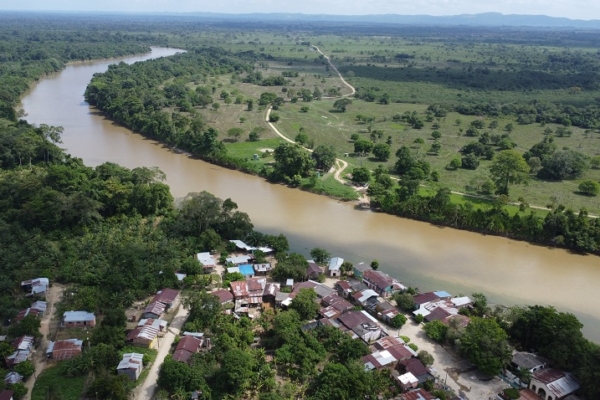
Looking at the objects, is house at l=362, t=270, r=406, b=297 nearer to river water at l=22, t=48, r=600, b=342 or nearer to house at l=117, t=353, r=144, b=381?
river water at l=22, t=48, r=600, b=342

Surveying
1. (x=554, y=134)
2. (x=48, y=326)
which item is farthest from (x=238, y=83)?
(x=48, y=326)

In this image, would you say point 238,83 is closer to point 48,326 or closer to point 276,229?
point 276,229

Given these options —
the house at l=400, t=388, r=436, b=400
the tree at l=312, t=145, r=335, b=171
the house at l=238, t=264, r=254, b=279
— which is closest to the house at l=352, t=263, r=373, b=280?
the house at l=238, t=264, r=254, b=279

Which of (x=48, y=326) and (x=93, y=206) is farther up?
(x=93, y=206)

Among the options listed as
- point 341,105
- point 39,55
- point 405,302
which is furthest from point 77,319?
point 39,55

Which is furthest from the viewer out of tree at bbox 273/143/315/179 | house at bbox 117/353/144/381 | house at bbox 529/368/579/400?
tree at bbox 273/143/315/179

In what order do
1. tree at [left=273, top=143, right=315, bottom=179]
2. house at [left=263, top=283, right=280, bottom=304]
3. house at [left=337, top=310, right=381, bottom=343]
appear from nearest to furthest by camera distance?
house at [left=337, top=310, right=381, bottom=343], house at [left=263, top=283, right=280, bottom=304], tree at [left=273, top=143, right=315, bottom=179]
